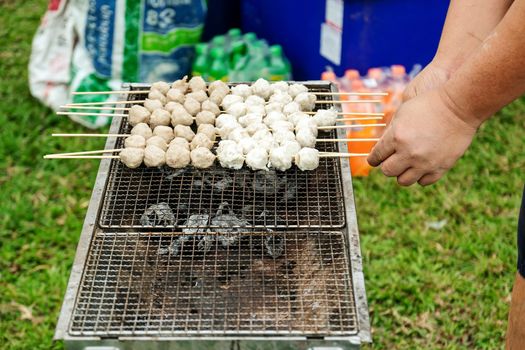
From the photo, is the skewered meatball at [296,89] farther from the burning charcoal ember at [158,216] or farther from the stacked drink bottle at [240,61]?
the stacked drink bottle at [240,61]

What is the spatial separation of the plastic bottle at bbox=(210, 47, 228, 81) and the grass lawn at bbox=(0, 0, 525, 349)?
4.66ft

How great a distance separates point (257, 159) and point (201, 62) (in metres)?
3.20

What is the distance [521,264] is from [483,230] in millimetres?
2325

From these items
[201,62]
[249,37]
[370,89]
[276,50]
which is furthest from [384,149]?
[249,37]

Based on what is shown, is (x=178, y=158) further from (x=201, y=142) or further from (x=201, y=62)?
(x=201, y=62)

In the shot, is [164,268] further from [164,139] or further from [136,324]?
[164,139]

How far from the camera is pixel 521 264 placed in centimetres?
275

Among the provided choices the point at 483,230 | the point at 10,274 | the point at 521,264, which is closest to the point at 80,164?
the point at 10,274

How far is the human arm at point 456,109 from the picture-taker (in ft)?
7.68

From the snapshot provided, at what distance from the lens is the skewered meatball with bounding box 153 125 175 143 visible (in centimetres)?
348

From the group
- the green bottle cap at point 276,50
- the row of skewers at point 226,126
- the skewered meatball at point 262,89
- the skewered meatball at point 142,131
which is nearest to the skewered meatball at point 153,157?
the row of skewers at point 226,126

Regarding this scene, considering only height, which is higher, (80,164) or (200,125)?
(80,164)

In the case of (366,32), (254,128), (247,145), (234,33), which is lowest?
(247,145)

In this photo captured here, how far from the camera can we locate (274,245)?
2961 mm
